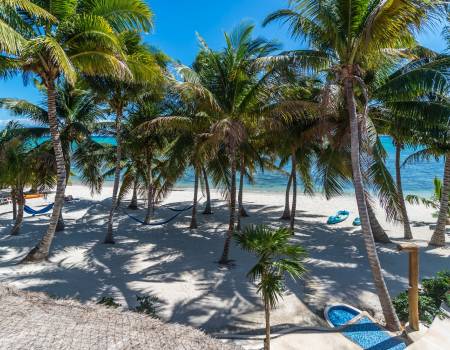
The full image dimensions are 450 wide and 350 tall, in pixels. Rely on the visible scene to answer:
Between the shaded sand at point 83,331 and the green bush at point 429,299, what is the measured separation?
5260 millimetres

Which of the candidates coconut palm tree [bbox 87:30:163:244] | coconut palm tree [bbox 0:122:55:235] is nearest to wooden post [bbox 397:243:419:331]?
coconut palm tree [bbox 87:30:163:244]

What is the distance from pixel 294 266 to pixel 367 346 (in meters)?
2.03

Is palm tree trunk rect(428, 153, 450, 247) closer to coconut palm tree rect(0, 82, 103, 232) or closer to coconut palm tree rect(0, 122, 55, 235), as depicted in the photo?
coconut palm tree rect(0, 82, 103, 232)

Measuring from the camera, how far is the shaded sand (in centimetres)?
211

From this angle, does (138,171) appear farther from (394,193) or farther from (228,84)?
(394,193)

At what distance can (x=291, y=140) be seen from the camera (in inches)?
433

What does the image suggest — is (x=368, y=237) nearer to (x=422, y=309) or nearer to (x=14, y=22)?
(x=422, y=309)

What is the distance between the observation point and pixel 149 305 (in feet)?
17.8

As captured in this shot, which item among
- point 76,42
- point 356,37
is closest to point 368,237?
point 356,37

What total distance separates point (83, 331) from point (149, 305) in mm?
3367

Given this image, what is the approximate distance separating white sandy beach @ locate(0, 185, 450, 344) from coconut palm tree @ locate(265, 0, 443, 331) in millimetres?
1887

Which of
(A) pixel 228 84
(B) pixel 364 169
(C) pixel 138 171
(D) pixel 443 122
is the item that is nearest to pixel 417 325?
(B) pixel 364 169

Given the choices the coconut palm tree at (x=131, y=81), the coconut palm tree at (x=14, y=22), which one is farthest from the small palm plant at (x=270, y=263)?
the coconut palm tree at (x=131, y=81)

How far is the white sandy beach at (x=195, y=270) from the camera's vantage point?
598 cm
